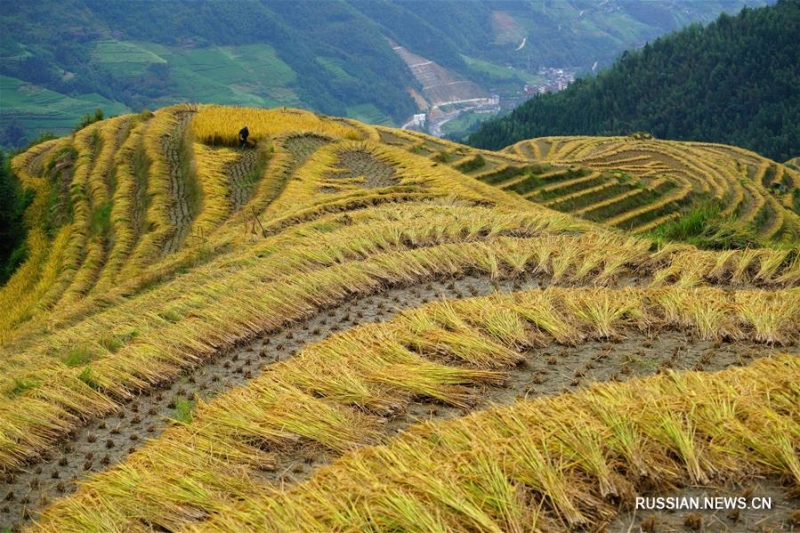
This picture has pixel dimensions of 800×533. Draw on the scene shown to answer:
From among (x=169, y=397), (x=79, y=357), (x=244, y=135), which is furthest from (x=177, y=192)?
(x=169, y=397)

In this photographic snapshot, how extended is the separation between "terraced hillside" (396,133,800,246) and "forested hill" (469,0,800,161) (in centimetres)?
3735

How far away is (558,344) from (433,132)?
18142 centimetres

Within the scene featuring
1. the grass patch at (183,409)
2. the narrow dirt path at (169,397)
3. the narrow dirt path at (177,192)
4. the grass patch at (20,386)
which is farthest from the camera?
the narrow dirt path at (177,192)

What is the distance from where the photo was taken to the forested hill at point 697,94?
9400cm

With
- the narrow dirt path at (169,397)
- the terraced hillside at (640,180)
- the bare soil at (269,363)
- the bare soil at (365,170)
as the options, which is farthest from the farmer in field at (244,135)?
the bare soil at (269,363)

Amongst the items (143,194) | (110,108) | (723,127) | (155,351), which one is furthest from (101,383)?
(110,108)

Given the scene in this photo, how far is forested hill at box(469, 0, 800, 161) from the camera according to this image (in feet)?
308

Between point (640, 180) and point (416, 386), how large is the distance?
A: 1284 inches

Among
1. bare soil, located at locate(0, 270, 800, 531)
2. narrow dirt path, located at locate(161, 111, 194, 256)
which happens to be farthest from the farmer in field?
bare soil, located at locate(0, 270, 800, 531)

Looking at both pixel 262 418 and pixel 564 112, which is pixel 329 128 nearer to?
pixel 262 418

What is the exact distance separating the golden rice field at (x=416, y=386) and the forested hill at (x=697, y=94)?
87826 mm

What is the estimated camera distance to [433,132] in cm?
18375

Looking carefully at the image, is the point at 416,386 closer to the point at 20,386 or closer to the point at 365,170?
the point at 20,386

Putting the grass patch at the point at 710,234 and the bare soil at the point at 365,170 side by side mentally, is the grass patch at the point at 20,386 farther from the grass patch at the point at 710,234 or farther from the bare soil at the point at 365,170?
the bare soil at the point at 365,170
